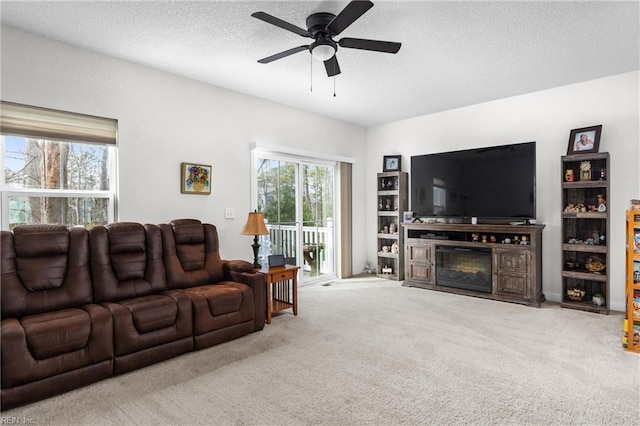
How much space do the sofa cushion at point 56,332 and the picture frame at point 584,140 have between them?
5.06 metres

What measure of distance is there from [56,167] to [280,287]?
2.51 metres

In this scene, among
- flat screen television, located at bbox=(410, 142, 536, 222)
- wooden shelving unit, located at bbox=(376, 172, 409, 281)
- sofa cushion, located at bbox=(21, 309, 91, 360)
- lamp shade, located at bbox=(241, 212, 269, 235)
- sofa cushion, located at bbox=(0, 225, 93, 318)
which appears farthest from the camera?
wooden shelving unit, located at bbox=(376, 172, 409, 281)

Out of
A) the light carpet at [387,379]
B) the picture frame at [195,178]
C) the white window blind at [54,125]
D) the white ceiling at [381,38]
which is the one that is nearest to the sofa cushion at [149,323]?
the light carpet at [387,379]

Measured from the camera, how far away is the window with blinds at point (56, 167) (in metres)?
2.95

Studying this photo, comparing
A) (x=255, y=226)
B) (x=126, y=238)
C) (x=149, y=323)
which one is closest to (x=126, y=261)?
(x=126, y=238)

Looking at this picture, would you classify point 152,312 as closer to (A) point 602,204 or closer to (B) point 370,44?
(B) point 370,44

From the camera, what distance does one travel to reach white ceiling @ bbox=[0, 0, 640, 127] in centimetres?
261

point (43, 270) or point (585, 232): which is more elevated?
point (585, 232)

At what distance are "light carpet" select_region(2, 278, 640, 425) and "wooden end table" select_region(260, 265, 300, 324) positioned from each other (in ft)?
0.69

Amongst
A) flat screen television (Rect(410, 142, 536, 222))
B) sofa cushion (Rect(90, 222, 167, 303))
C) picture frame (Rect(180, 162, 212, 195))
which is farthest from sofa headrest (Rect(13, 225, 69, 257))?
flat screen television (Rect(410, 142, 536, 222))

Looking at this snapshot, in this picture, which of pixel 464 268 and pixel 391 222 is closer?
pixel 464 268

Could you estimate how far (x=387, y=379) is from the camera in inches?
95.0

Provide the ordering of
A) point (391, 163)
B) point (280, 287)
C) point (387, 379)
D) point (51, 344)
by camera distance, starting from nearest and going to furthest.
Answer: point (51, 344) → point (387, 379) → point (280, 287) → point (391, 163)

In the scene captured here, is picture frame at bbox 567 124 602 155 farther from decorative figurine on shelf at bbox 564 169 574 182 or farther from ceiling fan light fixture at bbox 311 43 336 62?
ceiling fan light fixture at bbox 311 43 336 62
